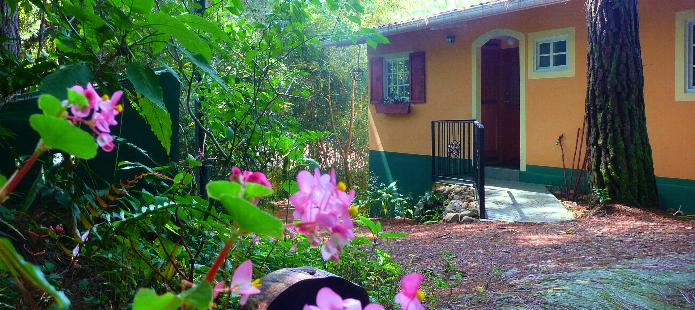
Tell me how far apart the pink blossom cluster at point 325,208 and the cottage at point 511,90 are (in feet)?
25.6

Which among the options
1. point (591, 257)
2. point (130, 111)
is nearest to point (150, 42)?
point (130, 111)

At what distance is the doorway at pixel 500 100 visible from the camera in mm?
10703

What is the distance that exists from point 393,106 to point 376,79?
792mm

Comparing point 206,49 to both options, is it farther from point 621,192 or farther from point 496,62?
point 496,62

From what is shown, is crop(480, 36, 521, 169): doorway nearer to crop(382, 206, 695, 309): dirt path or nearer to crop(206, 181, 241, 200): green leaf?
crop(382, 206, 695, 309): dirt path

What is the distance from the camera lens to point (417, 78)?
445 inches

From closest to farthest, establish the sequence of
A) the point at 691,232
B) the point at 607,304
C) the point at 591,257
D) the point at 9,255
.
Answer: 1. the point at 9,255
2. the point at 607,304
3. the point at 591,257
4. the point at 691,232

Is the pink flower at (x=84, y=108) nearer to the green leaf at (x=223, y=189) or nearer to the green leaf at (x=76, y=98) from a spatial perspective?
the green leaf at (x=76, y=98)

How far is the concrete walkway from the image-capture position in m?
7.11

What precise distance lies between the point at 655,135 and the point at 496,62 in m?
3.47

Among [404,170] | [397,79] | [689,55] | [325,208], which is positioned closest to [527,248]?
[689,55]

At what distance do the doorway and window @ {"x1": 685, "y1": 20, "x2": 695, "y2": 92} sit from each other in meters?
3.35

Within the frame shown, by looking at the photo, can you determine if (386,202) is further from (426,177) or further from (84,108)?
(84,108)

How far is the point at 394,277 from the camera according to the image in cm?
377
